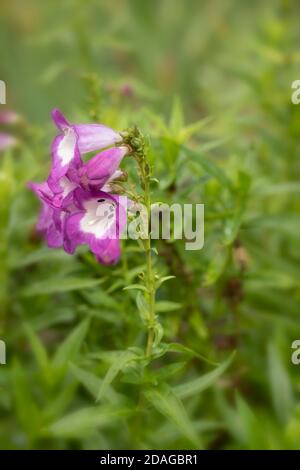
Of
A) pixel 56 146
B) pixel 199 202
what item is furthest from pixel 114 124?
pixel 56 146

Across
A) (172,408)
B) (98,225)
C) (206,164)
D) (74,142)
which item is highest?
(206,164)

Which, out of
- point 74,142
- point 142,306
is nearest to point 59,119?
point 74,142

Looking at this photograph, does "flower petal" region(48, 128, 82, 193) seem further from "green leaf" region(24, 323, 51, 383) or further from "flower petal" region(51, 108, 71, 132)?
"green leaf" region(24, 323, 51, 383)

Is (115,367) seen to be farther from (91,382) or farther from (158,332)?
(91,382)

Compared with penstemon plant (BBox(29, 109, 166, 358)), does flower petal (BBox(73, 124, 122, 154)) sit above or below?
above

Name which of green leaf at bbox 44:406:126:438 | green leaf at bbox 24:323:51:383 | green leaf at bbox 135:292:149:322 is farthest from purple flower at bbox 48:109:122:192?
green leaf at bbox 24:323:51:383

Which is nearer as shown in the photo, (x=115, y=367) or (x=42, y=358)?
(x=115, y=367)
